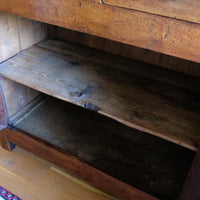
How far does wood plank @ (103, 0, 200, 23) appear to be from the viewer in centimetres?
53

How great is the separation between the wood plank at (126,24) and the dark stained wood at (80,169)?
0.52 metres

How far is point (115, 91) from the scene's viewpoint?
2.97 ft

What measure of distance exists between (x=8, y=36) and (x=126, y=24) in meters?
0.56

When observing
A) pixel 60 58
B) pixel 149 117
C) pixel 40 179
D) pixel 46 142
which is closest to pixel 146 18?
pixel 149 117

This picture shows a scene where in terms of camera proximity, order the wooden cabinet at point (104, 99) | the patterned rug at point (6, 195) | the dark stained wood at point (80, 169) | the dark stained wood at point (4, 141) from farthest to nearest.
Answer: the dark stained wood at point (4, 141), the patterned rug at point (6, 195), the dark stained wood at point (80, 169), the wooden cabinet at point (104, 99)

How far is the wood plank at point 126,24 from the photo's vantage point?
57 centimetres

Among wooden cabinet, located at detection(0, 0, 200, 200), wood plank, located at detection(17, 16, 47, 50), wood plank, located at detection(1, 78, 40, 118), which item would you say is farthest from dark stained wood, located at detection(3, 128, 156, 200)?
wood plank, located at detection(17, 16, 47, 50)

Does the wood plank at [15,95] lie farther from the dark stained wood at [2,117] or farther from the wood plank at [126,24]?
the wood plank at [126,24]

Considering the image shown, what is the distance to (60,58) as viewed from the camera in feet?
3.49

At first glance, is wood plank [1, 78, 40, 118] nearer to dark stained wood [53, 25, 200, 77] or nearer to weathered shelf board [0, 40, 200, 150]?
weathered shelf board [0, 40, 200, 150]

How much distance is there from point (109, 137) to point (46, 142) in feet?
0.91

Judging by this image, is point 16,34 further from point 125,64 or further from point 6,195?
point 6,195

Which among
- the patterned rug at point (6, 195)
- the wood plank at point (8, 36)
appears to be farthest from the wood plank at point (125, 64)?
the patterned rug at point (6, 195)

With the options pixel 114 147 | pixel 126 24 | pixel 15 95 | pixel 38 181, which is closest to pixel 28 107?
pixel 15 95
